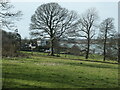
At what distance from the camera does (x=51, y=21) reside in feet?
140

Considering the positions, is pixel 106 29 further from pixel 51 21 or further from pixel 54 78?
pixel 54 78

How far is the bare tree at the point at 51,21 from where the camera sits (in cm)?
4172

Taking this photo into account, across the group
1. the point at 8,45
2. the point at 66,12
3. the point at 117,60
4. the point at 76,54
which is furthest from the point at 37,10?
the point at 117,60

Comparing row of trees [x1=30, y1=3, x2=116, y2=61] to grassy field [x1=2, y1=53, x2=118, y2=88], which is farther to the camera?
row of trees [x1=30, y1=3, x2=116, y2=61]

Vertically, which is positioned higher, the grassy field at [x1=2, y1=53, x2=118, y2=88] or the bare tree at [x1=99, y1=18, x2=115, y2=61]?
the bare tree at [x1=99, y1=18, x2=115, y2=61]

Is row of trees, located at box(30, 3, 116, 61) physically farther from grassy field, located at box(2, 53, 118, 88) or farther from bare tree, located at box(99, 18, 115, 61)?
grassy field, located at box(2, 53, 118, 88)

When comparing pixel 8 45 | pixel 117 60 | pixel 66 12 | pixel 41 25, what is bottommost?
pixel 117 60

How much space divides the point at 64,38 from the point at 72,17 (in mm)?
5896

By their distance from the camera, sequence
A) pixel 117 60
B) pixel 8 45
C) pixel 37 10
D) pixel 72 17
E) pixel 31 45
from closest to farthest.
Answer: pixel 8 45 → pixel 117 60 → pixel 37 10 → pixel 72 17 → pixel 31 45

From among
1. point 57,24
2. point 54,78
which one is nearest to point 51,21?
point 57,24

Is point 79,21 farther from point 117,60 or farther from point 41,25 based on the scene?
point 117,60

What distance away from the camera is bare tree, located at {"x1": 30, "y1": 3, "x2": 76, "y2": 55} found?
4172 centimetres

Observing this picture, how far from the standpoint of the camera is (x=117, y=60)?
2847 centimetres

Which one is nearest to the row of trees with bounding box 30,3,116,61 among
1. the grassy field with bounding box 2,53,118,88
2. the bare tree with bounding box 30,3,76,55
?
the bare tree with bounding box 30,3,76,55
